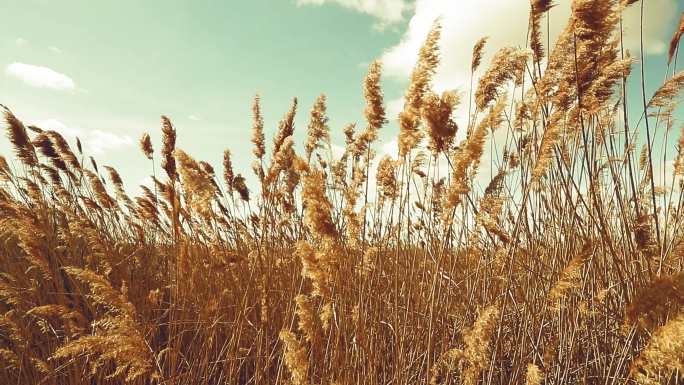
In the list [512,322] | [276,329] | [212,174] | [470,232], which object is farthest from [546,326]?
[212,174]

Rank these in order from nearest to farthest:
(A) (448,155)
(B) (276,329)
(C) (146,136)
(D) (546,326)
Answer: (A) (448,155) < (D) (546,326) < (B) (276,329) < (C) (146,136)

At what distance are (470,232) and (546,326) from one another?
779 millimetres

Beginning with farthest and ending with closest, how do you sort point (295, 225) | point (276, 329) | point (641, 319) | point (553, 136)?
point (295, 225) < point (276, 329) < point (553, 136) < point (641, 319)

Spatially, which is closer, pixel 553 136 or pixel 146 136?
pixel 553 136

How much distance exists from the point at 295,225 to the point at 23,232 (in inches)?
73.2

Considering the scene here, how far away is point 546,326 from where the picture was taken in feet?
7.32

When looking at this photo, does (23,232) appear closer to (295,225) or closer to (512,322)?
(295,225)

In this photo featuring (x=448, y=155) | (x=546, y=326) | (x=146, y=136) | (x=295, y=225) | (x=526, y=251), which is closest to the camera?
(x=448, y=155)

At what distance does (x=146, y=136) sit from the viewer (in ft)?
10.3

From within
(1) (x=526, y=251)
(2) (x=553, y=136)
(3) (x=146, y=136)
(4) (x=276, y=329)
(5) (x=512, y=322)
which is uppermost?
(3) (x=146, y=136)

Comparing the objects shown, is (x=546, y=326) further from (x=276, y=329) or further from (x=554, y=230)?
(x=276, y=329)

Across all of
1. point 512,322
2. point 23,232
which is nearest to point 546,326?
point 512,322

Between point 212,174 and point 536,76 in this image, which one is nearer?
point 536,76

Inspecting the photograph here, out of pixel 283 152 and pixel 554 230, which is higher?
pixel 283 152
